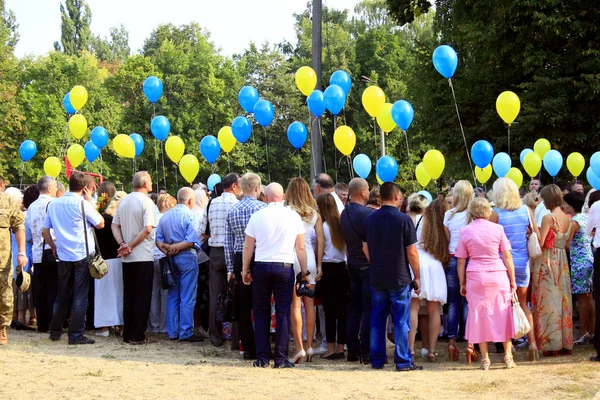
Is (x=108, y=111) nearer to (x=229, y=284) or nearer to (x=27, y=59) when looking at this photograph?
(x=27, y=59)

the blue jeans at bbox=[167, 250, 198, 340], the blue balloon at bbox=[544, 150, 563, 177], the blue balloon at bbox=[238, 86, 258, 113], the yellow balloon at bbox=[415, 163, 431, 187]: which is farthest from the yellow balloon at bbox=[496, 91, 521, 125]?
the blue jeans at bbox=[167, 250, 198, 340]

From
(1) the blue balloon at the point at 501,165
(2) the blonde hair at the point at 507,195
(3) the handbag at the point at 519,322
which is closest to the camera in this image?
(3) the handbag at the point at 519,322

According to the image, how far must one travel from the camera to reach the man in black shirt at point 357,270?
8.59 m

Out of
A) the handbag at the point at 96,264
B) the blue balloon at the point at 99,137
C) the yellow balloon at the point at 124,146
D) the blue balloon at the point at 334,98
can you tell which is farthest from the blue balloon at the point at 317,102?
the blue balloon at the point at 99,137

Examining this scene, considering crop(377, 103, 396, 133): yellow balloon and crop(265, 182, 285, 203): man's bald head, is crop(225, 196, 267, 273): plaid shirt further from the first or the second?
crop(377, 103, 396, 133): yellow balloon

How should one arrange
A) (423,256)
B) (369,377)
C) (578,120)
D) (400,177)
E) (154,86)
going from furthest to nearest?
(400,177) < (578,120) < (154,86) < (423,256) < (369,377)

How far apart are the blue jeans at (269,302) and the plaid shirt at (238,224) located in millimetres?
542

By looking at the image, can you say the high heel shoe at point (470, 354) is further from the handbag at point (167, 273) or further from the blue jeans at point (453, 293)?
the handbag at point (167, 273)

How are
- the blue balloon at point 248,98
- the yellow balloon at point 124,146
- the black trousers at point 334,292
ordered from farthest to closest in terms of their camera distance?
the yellow balloon at point 124,146 < the blue balloon at point 248,98 < the black trousers at point 334,292

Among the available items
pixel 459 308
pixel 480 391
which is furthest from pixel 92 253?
pixel 480 391

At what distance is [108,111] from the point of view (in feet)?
160

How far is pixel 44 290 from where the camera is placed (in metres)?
11.0

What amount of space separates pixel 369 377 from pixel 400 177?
39941 mm

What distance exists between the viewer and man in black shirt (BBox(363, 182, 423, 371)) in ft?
26.3
